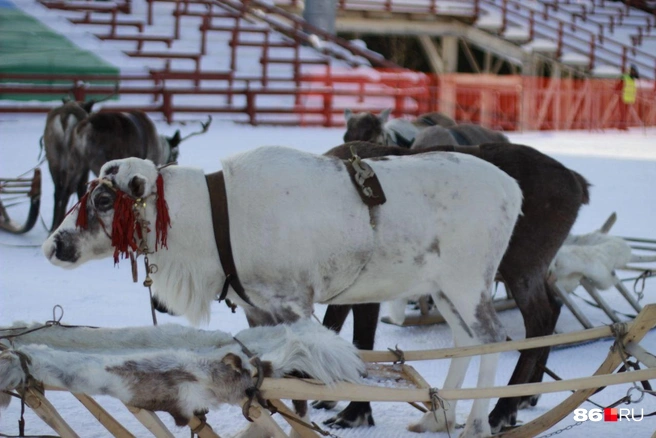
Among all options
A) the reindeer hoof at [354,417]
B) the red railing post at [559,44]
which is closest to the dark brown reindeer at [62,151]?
the reindeer hoof at [354,417]

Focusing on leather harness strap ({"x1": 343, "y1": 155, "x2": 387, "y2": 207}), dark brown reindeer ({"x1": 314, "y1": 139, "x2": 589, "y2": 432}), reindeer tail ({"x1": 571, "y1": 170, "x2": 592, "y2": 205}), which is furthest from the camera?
reindeer tail ({"x1": 571, "y1": 170, "x2": 592, "y2": 205})

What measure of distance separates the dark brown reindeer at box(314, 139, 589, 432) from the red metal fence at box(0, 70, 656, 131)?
39.0 feet

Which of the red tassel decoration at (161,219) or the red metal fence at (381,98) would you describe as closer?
the red tassel decoration at (161,219)

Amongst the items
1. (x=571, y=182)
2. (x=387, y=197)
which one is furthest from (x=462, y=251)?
(x=571, y=182)

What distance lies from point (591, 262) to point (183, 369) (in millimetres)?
3636

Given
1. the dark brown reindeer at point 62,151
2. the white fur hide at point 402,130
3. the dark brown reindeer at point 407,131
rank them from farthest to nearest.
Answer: the dark brown reindeer at point 62,151
the white fur hide at point 402,130
the dark brown reindeer at point 407,131

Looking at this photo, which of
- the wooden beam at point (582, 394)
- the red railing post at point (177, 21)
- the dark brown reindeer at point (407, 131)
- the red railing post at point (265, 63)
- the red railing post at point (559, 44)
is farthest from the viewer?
the red railing post at point (559, 44)

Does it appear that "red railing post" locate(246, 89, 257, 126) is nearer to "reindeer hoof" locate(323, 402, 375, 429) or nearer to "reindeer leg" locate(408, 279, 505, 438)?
"reindeer hoof" locate(323, 402, 375, 429)

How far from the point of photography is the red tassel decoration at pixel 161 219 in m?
3.82

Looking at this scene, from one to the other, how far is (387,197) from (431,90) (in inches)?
689

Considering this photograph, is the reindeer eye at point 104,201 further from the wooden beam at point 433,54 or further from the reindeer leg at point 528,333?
the wooden beam at point 433,54

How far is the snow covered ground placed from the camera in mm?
4645

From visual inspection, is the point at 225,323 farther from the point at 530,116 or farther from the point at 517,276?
the point at 530,116

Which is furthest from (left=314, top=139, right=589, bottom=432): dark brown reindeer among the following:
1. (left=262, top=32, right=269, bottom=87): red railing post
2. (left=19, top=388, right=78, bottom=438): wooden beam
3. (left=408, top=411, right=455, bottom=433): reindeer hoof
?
(left=262, top=32, right=269, bottom=87): red railing post
